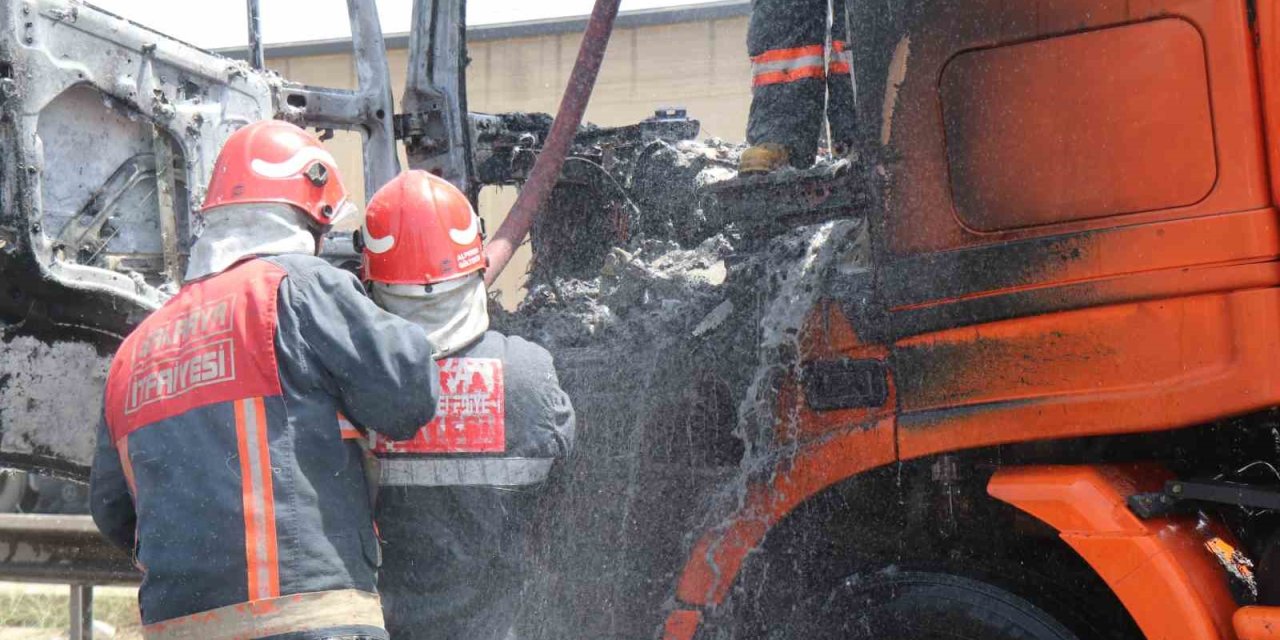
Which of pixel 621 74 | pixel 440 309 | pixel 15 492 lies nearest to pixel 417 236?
pixel 440 309

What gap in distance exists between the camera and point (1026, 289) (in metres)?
2.40

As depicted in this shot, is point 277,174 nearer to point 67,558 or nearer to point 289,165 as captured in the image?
point 289,165

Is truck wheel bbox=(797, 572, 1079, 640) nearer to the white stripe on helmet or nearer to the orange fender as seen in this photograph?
the orange fender

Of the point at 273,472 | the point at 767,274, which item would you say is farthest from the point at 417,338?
the point at 767,274

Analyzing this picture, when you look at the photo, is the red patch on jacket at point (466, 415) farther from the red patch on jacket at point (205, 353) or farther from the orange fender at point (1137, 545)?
the orange fender at point (1137, 545)

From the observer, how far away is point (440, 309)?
305 cm

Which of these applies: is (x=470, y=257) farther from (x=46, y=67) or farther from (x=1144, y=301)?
(x=1144, y=301)

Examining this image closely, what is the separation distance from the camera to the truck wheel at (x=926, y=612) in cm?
252

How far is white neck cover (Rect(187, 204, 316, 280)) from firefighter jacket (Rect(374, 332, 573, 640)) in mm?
502

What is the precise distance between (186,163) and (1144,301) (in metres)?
2.82

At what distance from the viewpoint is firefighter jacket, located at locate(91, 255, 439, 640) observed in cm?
246

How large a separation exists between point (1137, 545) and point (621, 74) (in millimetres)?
11230

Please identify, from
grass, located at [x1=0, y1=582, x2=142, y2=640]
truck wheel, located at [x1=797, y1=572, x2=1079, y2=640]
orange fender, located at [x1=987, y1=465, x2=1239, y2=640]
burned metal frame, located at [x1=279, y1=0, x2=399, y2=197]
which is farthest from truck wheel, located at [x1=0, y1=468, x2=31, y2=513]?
orange fender, located at [x1=987, y1=465, x2=1239, y2=640]

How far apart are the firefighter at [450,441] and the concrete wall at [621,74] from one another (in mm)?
8257
